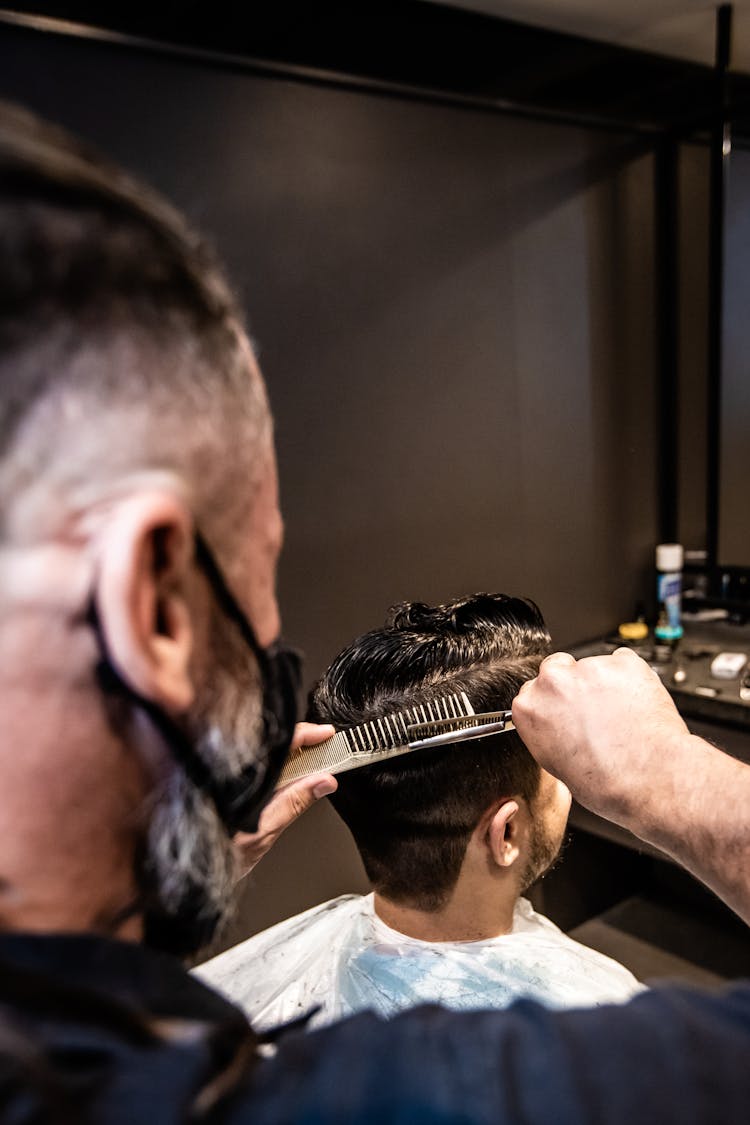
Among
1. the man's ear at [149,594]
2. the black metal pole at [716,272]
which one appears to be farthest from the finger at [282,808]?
the black metal pole at [716,272]

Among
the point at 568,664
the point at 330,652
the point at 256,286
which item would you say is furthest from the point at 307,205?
the point at 568,664

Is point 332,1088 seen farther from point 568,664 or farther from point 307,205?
point 307,205

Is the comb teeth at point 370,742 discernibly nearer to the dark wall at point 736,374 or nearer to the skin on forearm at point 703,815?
the skin on forearm at point 703,815

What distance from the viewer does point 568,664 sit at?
1017 millimetres

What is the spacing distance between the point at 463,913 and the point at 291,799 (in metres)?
0.44

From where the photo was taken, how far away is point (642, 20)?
2.46 meters

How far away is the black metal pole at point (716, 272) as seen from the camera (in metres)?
2.50

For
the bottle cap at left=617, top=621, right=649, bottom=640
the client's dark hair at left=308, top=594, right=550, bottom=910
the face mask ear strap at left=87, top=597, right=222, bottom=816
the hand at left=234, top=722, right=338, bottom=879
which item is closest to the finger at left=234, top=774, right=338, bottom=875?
the hand at left=234, top=722, right=338, bottom=879

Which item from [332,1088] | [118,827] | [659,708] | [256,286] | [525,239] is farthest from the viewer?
[525,239]

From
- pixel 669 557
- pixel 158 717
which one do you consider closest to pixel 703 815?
pixel 158 717

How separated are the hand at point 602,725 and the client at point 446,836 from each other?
0.32 metres

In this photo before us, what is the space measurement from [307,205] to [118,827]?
1.89 meters

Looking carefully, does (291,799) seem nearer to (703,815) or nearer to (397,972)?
(397,972)

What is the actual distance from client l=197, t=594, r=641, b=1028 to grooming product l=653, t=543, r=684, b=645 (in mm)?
1418
